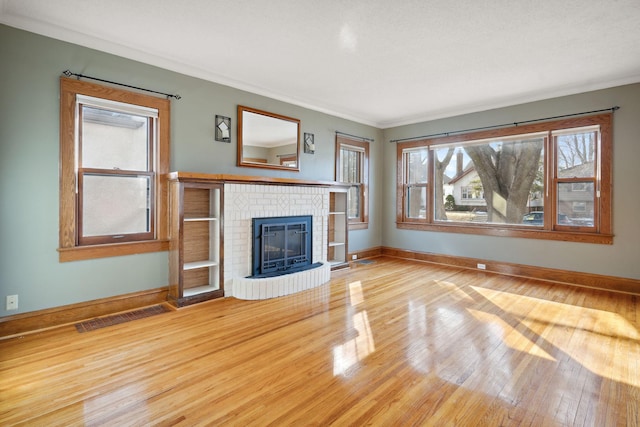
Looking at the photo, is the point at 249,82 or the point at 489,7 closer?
the point at 489,7

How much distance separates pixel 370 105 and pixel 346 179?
4.69ft

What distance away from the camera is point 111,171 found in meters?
3.45

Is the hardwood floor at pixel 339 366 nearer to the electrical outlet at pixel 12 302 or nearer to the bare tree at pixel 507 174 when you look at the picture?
the electrical outlet at pixel 12 302

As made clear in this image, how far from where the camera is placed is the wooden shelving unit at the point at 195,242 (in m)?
3.60

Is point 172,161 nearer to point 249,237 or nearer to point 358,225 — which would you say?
point 249,237

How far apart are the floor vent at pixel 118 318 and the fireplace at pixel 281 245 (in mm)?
1149

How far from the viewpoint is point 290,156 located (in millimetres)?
5211

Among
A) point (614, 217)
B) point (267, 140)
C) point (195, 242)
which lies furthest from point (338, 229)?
point (614, 217)

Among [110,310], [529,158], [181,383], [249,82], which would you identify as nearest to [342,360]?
[181,383]

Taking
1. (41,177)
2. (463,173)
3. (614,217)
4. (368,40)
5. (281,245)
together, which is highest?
(368,40)

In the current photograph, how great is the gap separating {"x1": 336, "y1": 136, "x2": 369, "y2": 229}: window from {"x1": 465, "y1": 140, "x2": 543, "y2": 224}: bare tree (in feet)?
6.51

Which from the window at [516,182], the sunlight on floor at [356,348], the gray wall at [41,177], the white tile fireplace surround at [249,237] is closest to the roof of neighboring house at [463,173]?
the window at [516,182]

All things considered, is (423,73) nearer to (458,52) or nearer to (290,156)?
(458,52)

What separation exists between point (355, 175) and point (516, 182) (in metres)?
2.78
